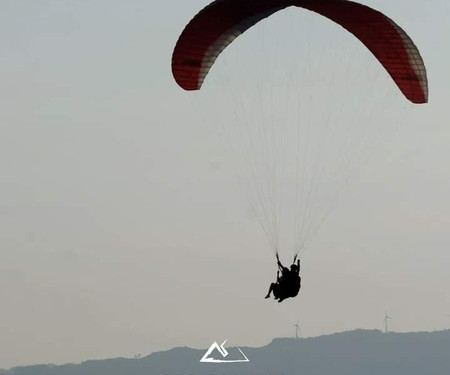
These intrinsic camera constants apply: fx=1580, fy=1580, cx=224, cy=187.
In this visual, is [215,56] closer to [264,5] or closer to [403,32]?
[264,5]

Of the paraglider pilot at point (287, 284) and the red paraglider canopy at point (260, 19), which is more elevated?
the red paraglider canopy at point (260, 19)

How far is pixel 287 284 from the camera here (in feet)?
181

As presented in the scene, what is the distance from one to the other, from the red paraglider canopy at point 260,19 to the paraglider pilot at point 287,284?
25.2 ft

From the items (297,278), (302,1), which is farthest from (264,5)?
(297,278)

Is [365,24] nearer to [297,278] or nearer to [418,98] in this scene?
[418,98]

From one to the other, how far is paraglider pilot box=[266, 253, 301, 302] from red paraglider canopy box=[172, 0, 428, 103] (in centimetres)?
769

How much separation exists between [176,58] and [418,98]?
8.96 metres

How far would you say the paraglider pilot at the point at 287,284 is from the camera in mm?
55000

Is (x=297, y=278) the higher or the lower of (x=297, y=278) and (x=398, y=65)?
the lower

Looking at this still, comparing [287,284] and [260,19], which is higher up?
[260,19]

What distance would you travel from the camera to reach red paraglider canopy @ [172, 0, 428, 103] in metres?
57.1

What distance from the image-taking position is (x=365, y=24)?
5766 centimetres

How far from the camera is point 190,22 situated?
57281 millimetres

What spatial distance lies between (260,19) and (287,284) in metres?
9.86
